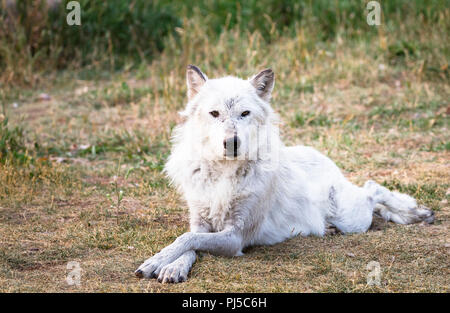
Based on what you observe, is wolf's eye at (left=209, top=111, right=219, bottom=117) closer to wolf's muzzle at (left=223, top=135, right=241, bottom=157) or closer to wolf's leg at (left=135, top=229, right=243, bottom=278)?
wolf's muzzle at (left=223, top=135, right=241, bottom=157)

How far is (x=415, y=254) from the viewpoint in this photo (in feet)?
15.7

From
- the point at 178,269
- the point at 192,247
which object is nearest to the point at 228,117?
the point at 192,247

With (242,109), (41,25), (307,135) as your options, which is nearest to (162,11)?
(41,25)

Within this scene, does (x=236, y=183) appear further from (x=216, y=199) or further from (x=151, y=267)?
(x=151, y=267)

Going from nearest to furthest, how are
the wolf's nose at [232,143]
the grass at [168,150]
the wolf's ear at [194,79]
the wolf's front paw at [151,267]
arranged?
the wolf's front paw at [151,267] < the grass at [168,150] < the wolf's nose at [232,143] < the wolf's ear at [194,79]

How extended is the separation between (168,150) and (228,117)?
333 centimetres

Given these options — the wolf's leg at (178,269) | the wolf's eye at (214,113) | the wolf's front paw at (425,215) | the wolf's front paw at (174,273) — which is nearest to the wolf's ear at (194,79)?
the wolf's eye at (214,113)

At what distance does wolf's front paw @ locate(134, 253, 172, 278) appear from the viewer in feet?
13.8

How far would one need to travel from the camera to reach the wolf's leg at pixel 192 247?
4.24 metres

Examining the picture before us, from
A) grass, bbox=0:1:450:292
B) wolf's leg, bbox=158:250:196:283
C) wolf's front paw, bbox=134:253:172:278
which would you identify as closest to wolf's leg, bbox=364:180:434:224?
grass, bbox=0:1:450:292

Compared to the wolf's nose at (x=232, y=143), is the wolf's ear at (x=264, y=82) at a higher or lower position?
higher

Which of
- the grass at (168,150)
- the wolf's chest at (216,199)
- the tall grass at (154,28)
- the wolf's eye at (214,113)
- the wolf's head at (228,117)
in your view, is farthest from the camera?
the tall grass at (154,28)

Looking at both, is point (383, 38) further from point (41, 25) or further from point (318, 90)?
point (41, 25)

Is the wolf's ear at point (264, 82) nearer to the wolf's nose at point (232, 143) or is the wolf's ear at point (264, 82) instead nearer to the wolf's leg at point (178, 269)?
the wolf's nose at point (232, 143)
